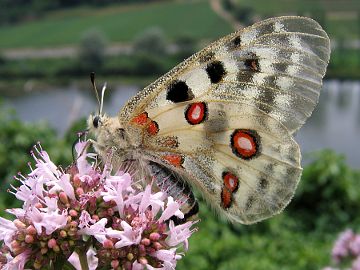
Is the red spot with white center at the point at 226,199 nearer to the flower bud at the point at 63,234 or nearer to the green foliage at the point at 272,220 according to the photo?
the flower bud at the point at 63,234

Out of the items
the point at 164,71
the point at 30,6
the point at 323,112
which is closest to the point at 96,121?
the point at 323,112

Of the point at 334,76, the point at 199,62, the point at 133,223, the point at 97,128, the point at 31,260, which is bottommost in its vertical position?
the point at 31,260

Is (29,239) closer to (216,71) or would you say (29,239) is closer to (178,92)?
(178,92)

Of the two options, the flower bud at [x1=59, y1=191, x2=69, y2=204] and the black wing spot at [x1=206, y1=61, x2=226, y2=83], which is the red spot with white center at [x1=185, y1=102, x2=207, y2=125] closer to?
the black wing spot at [x1=206, y1=61, x2=226, y2=83]

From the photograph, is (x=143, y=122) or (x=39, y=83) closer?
(x=143, y=122)

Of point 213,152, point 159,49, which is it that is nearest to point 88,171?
point 213,152

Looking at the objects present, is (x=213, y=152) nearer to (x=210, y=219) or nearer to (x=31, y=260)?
(x=31, y=260)

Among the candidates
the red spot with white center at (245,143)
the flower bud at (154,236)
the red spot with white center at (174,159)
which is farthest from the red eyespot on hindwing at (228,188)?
the flower bud at (154,236)
